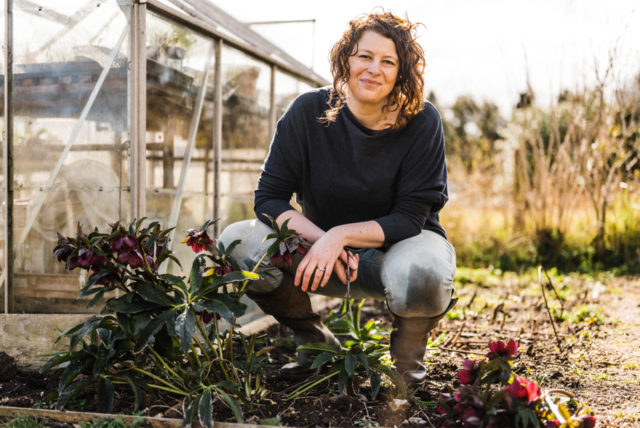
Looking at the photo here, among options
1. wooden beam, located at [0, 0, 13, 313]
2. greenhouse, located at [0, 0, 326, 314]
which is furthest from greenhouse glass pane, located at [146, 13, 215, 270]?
wooden beam, located at [0, 0, 13, 313]

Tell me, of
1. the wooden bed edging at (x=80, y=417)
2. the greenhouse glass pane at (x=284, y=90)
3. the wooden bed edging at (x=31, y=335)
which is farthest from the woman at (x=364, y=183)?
the greenhouse glass pane at (x=284, y=90)

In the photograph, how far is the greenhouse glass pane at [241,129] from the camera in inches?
133

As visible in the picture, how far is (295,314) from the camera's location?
2.10 m

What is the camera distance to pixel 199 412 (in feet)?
4.98

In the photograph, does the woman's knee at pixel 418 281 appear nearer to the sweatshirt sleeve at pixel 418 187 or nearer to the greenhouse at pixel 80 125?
the sweatshirt sleeve at pixel 418 187

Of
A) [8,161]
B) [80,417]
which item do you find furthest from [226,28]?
[80,417]

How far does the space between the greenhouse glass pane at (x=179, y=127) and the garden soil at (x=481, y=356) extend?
800mm

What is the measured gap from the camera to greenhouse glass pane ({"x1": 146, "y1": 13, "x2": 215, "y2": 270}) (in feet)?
8.82

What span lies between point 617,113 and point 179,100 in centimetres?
451

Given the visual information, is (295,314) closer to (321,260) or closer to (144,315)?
(321,260)

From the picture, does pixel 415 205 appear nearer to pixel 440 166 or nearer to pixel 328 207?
pixel 440 166

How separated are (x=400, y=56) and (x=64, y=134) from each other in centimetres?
147

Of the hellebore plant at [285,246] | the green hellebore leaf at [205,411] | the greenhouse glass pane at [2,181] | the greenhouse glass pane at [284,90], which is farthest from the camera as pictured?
the greenhouse glass pane at [284,90]

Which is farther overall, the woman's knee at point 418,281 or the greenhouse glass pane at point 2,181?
the greenhouse glass pane at point 2,181
